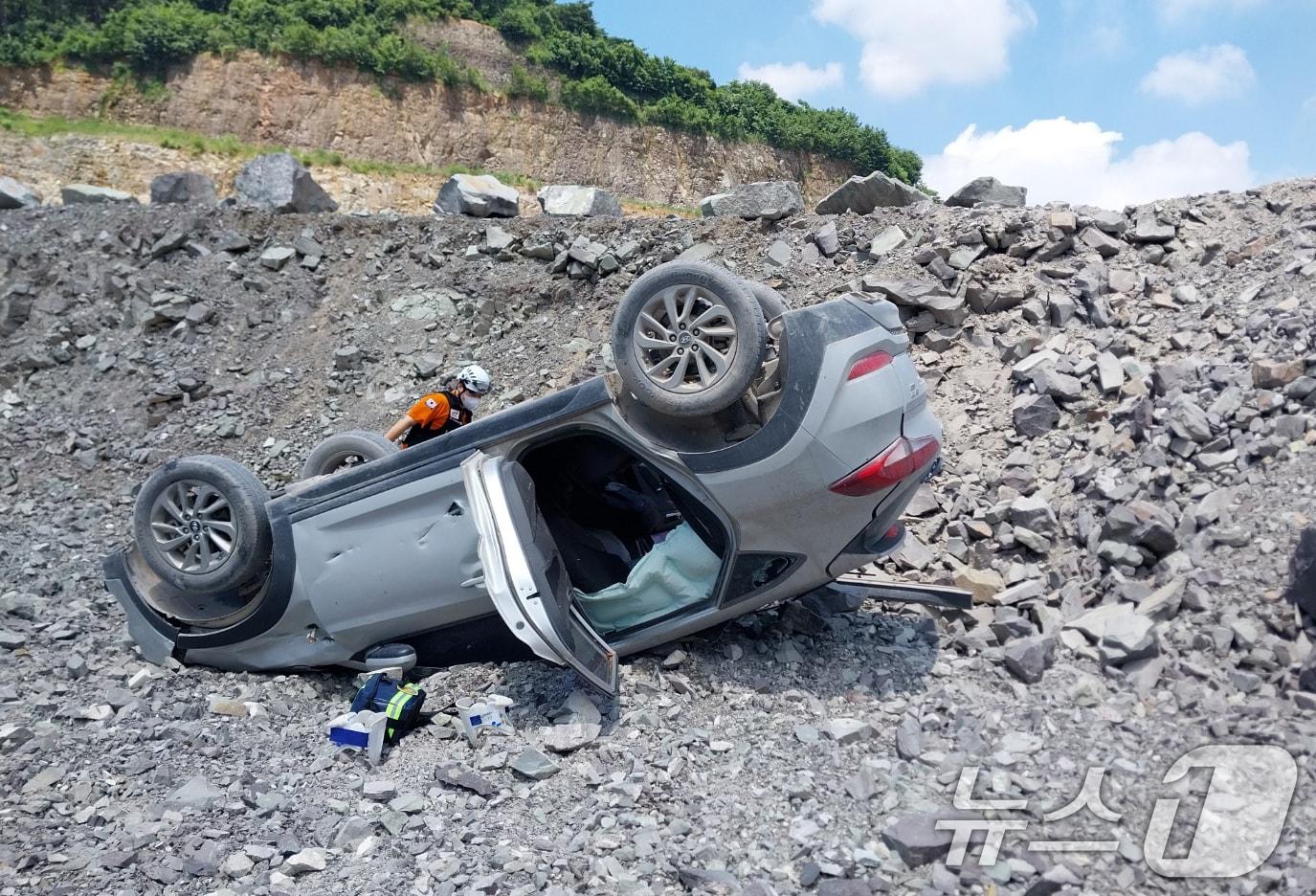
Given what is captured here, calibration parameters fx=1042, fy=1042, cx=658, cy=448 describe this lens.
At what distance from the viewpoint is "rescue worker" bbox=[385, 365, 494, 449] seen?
6.99m

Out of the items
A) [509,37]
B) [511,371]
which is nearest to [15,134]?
[509,37]

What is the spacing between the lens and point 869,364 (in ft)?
14.7

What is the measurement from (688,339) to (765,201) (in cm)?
761

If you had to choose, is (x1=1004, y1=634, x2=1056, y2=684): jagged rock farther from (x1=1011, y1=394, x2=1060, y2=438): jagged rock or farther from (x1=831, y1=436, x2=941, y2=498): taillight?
(x1=1011, y1=394, x2=1060, y2=438): jagged rock

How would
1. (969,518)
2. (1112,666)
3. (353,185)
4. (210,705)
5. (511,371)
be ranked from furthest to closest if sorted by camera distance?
(353,185)
(511,371)
(969,518)
(210,705)
(1112,666)

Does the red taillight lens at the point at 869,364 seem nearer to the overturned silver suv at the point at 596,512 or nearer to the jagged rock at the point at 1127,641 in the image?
the overturned silver suv at the point at 596,512

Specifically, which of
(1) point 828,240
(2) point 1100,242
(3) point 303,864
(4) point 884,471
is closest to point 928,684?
(4) point 884,471

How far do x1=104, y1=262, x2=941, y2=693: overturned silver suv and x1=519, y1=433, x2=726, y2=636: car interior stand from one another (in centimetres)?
1

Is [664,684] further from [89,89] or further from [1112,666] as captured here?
[89,89]

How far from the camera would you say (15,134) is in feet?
84.7

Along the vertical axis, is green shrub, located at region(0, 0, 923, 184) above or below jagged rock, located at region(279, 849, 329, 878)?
above

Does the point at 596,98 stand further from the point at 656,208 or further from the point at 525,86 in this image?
the point at 656,208

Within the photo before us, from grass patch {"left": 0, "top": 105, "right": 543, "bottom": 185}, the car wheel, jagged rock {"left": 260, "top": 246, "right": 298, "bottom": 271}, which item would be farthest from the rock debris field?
grass patch {"left": 0, "top": 105, "right": 543, "bottom": 185}

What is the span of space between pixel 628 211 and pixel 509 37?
837 cm
